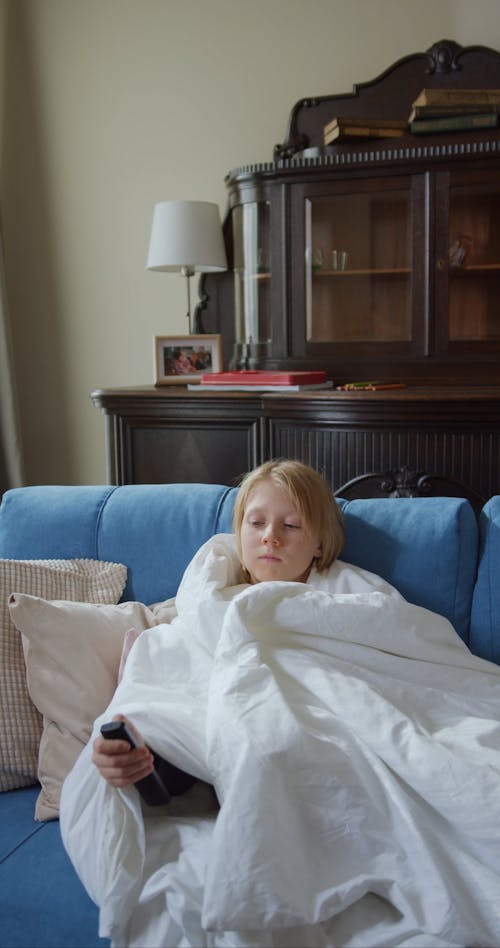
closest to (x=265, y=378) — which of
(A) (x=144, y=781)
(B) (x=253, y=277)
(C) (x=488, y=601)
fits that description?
(B) (x=253, y=277)

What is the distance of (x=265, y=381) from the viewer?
266 centimetres

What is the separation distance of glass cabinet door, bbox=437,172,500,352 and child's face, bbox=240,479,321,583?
1.47m

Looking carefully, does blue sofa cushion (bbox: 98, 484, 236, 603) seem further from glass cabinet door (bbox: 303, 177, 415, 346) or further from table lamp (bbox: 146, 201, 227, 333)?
table lamp (bbox: 146, 201, 227, 333)

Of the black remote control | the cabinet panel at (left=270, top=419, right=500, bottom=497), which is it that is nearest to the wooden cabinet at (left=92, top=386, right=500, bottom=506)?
the cabinet panel at (left=270, top=419, right=500, bottom=497)

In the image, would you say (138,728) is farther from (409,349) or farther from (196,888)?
(409,349)

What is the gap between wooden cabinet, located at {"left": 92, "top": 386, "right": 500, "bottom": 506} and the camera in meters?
2.44

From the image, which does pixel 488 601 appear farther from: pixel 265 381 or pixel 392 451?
pixel 265 381

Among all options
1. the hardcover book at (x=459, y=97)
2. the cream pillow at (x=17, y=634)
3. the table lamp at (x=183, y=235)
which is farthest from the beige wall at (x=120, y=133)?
the cream pillow at (x=17, y=634)

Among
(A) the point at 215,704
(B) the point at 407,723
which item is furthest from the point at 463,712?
(A) the point at 215,704

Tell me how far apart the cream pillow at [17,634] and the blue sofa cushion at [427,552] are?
1.47 ft

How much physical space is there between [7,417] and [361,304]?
139cm

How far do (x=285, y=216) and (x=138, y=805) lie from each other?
2.15 meters

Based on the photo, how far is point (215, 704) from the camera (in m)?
1.17

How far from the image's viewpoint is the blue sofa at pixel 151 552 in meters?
1.12
